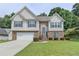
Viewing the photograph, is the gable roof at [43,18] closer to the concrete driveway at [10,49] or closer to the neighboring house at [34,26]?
the neighboring house at [34,26]

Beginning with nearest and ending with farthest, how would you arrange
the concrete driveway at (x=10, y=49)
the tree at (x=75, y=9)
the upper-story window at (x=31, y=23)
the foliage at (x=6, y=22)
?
the concrete driveway at (x=10, y=49)
the tree at (x=75, y=9)
the foliage at (x=6, y=22)
the upper-story window at (x=31, y=23)

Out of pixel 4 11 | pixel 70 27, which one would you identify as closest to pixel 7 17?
pixel 4 11

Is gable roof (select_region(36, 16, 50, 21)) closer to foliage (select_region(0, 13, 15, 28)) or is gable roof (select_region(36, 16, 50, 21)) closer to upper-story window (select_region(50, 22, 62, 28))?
upper-story window (select_region(50, 22, 62, 28))

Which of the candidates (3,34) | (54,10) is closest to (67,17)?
(54,10)

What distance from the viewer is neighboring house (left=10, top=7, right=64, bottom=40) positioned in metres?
21.8

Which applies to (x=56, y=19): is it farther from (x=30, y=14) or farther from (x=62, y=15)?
(x=30, y=14)

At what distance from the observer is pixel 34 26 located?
23391mm

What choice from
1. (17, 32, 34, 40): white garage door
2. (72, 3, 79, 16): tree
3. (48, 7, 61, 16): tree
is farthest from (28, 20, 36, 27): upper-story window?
(72, 3, 79, 16): tree

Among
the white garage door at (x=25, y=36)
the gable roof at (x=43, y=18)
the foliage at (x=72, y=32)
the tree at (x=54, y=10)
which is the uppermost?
the tree at (x=54, y=10)

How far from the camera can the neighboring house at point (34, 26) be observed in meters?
21.8

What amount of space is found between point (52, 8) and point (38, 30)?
9.29 ft

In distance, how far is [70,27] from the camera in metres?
19.6

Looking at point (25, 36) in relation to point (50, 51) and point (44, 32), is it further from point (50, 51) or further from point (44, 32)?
point (50, 51)

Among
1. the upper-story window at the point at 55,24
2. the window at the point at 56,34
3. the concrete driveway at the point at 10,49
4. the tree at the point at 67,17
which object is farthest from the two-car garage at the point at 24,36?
the concrete driveway at the point at 10,49
